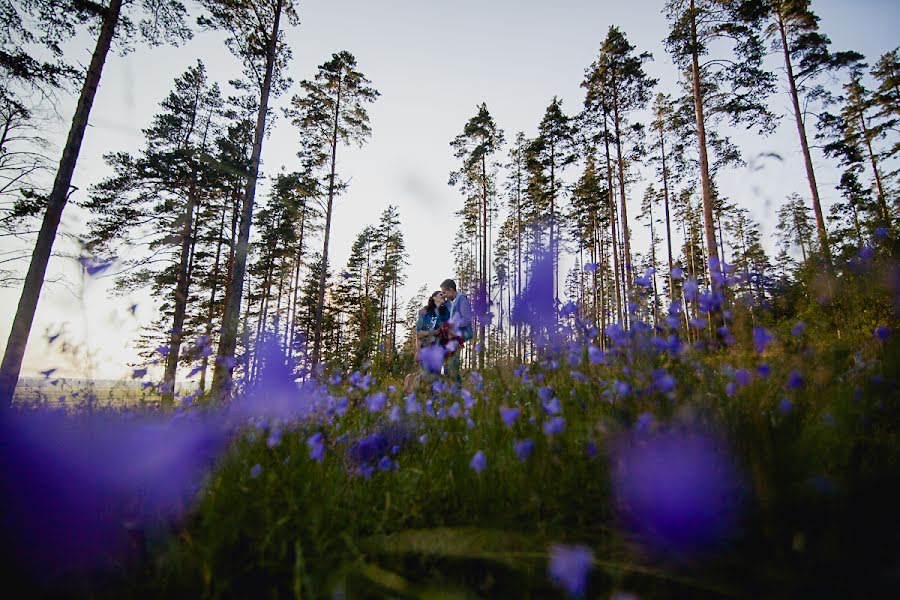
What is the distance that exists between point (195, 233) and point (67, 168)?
36.9 feet

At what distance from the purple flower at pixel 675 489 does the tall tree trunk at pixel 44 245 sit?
9.62 meters

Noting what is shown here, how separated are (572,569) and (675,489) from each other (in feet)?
1.79

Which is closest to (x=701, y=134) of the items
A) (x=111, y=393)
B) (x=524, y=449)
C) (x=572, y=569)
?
(x=524, y=449)

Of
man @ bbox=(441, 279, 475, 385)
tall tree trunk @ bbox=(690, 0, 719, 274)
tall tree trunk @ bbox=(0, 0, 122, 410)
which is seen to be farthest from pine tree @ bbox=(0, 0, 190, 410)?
tall tree trunk @ bbox=(690, 0, 719, 274)

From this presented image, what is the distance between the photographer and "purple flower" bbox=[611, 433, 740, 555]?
55.4 inches

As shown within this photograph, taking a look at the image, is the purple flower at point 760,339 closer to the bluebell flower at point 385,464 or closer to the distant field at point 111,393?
the bluebell flower at point 385,464

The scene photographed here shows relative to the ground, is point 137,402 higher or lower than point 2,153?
lower

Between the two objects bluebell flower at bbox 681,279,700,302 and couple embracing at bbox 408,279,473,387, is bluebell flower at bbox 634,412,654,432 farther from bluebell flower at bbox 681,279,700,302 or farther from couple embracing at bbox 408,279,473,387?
couple embracing at bbox 408,279,473,387

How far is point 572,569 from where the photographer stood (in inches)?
48.6

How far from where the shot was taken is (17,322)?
715 centimetres

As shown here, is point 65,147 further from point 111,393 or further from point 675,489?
point 675,489

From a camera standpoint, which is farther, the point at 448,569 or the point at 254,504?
the point at 254,504

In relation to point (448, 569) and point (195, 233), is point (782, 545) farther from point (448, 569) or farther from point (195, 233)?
point (195, 233)

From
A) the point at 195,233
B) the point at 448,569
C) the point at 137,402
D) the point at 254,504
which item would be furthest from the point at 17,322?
the point at 195,233
